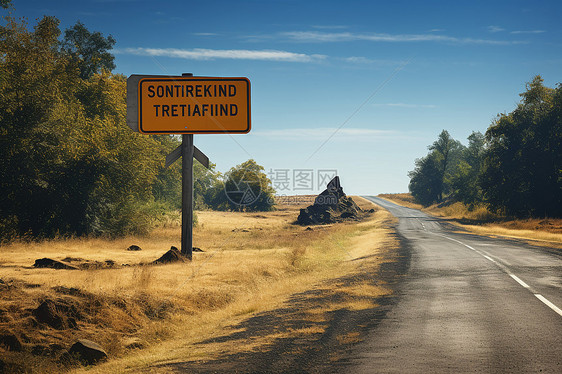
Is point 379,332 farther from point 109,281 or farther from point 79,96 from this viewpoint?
point 79,96

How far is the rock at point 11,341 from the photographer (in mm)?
7926

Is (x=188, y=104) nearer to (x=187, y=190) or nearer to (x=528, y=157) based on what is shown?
(x=187, y=190)

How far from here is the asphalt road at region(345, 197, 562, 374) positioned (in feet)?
18.9

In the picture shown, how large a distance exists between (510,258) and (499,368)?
47.4 ft

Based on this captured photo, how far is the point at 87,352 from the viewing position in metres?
7.71

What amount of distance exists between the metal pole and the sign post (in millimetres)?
683

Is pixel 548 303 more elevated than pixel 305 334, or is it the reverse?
pixel 548 303

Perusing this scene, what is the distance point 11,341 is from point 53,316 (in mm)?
956

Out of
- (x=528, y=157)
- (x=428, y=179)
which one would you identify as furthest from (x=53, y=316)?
(x=428, y=179)

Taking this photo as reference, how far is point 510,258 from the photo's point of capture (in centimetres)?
1834

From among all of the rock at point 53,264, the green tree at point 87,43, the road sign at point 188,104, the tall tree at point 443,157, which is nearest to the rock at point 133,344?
the rock at point 53,264

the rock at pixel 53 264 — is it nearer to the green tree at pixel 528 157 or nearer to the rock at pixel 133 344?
the rock at pixel 133 344

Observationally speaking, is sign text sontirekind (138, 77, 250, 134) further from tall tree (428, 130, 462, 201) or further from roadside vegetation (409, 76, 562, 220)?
tall tree (428, 130, 462, 201)

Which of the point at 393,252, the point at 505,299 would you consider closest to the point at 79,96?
the point at 393,252
